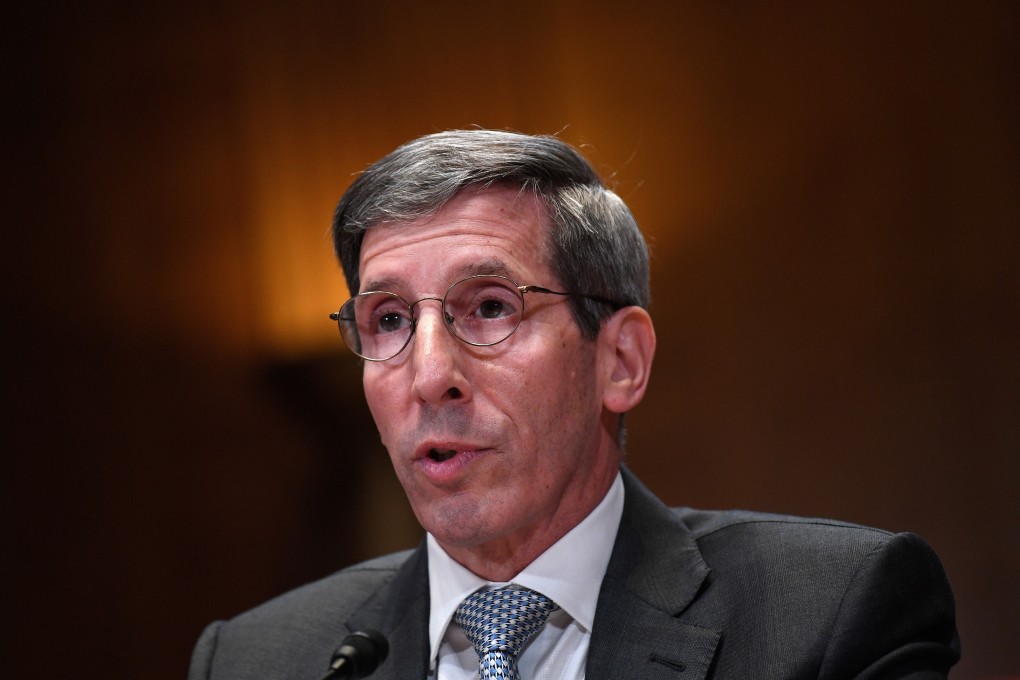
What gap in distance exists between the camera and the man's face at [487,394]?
5.58ft

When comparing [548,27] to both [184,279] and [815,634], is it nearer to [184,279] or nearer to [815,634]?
[184,279]

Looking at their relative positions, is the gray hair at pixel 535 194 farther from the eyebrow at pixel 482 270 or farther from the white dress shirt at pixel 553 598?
the white dress shirt at pixel 553 598

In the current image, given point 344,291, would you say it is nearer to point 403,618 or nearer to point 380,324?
point 380,324

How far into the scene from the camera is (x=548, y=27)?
3166mm

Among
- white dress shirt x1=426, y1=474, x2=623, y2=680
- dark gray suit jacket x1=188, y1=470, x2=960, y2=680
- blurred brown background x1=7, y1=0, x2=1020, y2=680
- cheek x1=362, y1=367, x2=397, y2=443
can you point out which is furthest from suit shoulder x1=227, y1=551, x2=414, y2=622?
blurred brown background x1=7, y1=0, x2=1020, y2=680

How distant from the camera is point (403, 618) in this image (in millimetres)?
1923

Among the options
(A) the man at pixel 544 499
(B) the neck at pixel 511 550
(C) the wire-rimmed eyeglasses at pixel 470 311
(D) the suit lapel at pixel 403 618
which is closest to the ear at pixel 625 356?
(A) the man at pixel 544 499

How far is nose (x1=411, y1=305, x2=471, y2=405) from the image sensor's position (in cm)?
169

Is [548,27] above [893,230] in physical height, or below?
above

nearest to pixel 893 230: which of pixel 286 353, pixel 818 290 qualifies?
pixel 818 290

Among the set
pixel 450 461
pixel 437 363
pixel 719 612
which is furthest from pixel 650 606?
pixel 437 363

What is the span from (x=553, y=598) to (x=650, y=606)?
0.55 ft

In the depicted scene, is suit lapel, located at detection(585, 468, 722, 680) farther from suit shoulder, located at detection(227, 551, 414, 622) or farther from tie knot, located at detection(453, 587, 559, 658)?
suit shoulder, located at detection(227, 551, 414, 622)

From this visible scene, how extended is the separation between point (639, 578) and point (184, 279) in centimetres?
206
